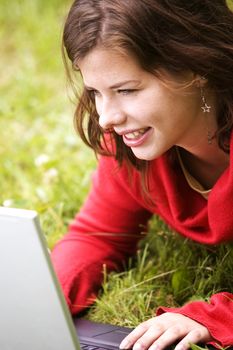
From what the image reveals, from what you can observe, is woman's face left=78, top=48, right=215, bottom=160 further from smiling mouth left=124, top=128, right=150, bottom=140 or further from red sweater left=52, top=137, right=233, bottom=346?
red sweater left=52, top=137, right=233, bottom=346

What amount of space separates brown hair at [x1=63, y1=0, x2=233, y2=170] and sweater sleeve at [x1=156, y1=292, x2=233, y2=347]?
0.39 metres

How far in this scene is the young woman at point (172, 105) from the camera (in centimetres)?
144

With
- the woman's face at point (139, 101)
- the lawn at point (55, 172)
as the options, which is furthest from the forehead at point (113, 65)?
the lawn at point (55, 172)

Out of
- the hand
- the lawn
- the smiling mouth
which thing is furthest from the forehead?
the hand

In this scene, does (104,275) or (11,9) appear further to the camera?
(11,9)

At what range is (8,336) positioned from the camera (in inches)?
52.9

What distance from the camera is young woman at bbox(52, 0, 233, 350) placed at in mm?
1442

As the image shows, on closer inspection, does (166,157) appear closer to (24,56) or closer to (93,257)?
(93,257)

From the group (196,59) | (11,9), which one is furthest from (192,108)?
(11,9)

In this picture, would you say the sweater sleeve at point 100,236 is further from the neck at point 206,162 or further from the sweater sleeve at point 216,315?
the sweater sleeve at point 216,315

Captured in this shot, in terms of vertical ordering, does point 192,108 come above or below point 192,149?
above

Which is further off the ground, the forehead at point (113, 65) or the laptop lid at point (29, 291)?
the forehead at point (113, 65)

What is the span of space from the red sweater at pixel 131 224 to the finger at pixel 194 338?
2cm

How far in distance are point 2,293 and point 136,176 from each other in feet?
2.12
